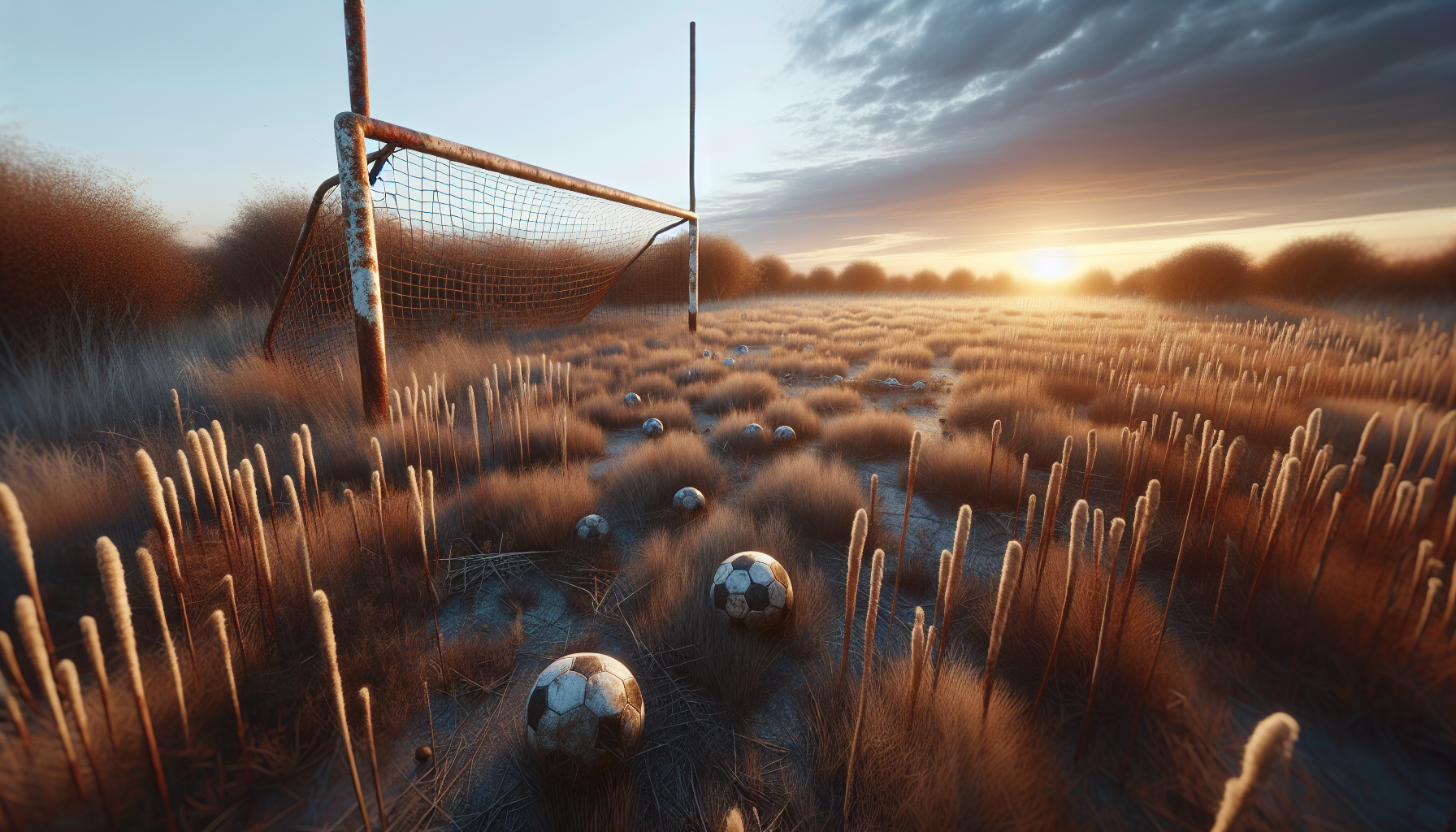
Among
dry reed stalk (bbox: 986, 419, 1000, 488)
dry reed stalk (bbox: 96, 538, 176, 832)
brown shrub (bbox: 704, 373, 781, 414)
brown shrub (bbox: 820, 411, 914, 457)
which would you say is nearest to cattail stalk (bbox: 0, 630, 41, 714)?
dry reed stalk (bbox: 96, 538, 176, 832)

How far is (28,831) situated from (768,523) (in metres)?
2.24

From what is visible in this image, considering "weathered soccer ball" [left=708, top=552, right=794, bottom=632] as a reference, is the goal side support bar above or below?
above

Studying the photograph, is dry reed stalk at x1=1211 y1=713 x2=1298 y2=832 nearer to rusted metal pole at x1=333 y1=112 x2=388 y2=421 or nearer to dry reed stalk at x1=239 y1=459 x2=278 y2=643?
dry reed stalk at x1=239 y1=459 x2=278 y2=643

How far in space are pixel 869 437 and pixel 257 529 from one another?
11.7ft

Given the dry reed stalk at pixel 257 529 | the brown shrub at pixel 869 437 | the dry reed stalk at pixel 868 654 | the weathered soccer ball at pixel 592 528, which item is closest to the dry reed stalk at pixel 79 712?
the dry reed stalk at pixel 257 529

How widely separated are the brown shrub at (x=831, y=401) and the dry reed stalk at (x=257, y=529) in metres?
4.25

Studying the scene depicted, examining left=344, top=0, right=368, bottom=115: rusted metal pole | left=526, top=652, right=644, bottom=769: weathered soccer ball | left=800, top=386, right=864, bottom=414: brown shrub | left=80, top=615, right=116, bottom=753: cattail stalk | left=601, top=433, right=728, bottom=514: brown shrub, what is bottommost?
left=526, top=652, right=644, bottom=769: weathered soccer ball

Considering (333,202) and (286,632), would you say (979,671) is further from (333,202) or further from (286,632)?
(333,202)

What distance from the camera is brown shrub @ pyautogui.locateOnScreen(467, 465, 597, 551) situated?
255 centimetres

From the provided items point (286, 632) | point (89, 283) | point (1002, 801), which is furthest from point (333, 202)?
point (1002, 801)

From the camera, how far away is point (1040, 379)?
5.61 metres

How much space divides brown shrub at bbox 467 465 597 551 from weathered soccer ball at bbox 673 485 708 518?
1.63 feet

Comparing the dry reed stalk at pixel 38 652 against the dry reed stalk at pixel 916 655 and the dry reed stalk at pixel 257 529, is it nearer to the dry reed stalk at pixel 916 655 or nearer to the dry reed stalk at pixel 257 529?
the dry reed stalk at pixel 257 529

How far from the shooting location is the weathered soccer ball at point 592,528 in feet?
8.41
